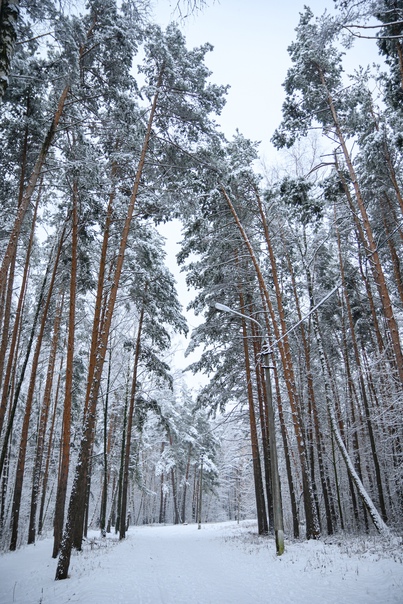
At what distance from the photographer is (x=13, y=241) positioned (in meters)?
6.66

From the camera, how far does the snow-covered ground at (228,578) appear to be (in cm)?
555

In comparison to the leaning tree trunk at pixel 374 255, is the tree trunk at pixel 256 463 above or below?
below

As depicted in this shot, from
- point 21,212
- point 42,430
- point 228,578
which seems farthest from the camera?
point 42,430

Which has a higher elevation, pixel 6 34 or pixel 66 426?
pixel 6 34

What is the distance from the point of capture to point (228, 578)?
737cm

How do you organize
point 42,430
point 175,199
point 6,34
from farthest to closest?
point 42,430
point 175,199
point 6,34

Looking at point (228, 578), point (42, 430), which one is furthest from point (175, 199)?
point (42, 430)

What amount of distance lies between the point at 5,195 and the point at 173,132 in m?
5.99

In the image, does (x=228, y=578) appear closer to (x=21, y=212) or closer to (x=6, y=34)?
(x=21, y=212)

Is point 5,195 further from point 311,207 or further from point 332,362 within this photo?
point 332,362

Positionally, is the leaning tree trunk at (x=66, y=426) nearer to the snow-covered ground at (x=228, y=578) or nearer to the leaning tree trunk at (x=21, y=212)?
the snow-covered ground at (x=228, y=578)

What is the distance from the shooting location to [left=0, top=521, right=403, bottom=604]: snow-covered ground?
5.55 metres

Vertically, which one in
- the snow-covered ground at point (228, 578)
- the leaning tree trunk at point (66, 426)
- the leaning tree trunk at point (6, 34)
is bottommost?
the snow-covered ground at point (228, 578)

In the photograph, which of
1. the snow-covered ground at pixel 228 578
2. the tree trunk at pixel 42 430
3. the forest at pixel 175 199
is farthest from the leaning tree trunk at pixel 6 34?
the tree trunk at pixel 42 430
